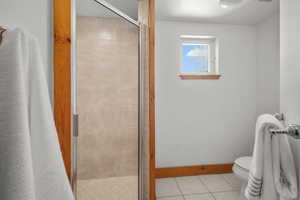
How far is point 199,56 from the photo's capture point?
237 cm

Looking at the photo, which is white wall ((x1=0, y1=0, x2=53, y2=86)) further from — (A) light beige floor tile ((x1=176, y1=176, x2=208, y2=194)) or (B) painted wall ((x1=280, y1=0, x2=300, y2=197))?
(A) light beige floor tile ((x1=176, y1=176, x2=208, y2=194))

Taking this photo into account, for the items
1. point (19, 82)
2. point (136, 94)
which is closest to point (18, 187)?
point (19, 82)

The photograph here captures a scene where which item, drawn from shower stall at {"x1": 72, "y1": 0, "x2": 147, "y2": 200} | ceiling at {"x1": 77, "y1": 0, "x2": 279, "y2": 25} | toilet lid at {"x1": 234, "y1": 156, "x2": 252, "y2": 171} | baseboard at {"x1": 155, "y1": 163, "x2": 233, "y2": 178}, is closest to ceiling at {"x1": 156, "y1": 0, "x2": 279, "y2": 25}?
ceiling at {"x1": 77, "y1": 0, "x2": 279, "y2": 25}

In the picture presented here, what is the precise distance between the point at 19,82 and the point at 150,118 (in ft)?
3.95

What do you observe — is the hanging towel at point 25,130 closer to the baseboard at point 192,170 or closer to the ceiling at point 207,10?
the ceiling at point 207,10

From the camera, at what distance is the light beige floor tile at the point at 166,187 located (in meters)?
1.84

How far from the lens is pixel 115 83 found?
1230mm

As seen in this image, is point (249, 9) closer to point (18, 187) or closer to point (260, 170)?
point (260, 170)

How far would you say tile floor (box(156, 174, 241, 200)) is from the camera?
5.82 feet

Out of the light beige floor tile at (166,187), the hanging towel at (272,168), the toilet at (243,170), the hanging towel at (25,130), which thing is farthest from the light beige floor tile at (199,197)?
the hanging towel at (25,130)

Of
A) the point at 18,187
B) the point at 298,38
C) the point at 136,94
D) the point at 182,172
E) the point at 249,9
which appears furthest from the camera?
the point at 182,172

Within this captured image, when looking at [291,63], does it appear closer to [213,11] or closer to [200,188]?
[213,11]

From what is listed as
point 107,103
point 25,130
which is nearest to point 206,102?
point 107,103

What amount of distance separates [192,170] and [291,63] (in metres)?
1.85
